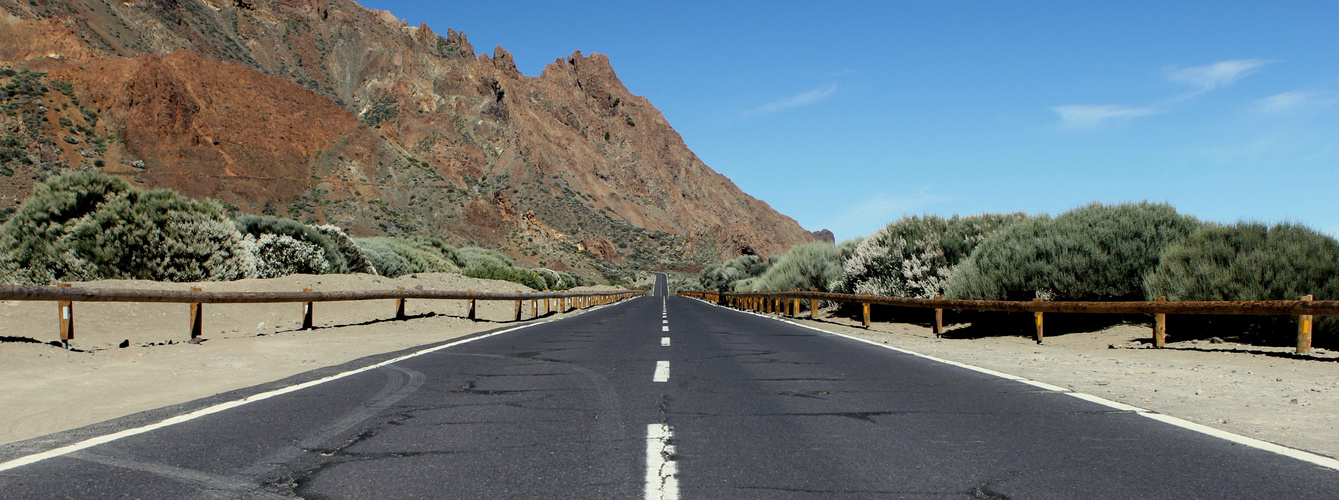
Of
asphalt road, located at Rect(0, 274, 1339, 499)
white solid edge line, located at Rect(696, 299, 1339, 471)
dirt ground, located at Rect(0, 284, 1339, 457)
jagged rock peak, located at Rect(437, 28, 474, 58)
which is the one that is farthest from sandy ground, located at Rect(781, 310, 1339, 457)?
jagged rock peak, located at Rect(437, 28, 474, 58)

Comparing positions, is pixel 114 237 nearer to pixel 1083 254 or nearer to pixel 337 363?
pixel 337 363

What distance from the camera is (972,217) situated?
25.4m

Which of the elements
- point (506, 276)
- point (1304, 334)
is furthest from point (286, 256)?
point (1304, 334)

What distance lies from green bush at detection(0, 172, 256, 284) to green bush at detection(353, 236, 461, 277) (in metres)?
12.3

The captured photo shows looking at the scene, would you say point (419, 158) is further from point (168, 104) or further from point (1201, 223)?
point (1201, 223)

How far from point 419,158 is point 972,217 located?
81885 millimetres

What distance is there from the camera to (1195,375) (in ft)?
31.3

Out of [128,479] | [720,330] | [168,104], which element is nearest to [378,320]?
[720,330]

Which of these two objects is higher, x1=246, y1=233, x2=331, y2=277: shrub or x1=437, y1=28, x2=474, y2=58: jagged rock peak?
x1=437, y1=28, x2=474, y2=58: jagged rock peak

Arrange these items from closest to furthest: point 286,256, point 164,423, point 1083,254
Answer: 1. point 164,423
2. point 1083,254
3. point 286,256

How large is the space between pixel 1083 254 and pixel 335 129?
3228 inches

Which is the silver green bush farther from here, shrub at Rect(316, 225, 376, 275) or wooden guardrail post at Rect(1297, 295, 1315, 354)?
shrub at Rect(316, 225, 376, 275)

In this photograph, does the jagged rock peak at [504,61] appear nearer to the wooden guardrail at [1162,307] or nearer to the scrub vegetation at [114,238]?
the scrub vegetation at [114,238]

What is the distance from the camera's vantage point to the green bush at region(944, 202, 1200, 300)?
54.0 feet
